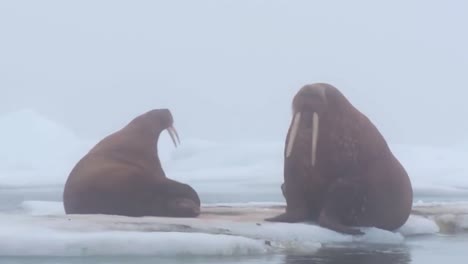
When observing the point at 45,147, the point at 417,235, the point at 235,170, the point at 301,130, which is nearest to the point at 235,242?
the point at 301,130

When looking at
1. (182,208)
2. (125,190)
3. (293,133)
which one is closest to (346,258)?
(293,133)

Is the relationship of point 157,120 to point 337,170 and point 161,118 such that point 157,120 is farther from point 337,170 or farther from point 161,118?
point 337,170

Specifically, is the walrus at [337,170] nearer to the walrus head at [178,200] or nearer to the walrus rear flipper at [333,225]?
the walrus rear flipper at [333,225]

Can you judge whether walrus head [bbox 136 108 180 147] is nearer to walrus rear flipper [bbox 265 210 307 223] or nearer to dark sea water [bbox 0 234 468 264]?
walrus rear flipper [bbox 265 210 307 223]

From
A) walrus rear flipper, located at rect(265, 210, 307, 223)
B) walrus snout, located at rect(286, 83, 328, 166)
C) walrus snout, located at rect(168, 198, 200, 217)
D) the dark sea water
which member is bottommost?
the dark sea water

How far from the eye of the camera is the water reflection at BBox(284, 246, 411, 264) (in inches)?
261

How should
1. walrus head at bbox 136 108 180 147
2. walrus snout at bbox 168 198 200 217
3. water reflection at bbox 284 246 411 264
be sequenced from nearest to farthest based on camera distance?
water reflection at bbox 284 246 411 264
walrus snout at bbox 168 198 200 217
walrus head at bbox 136 108 180 147

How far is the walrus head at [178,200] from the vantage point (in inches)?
342

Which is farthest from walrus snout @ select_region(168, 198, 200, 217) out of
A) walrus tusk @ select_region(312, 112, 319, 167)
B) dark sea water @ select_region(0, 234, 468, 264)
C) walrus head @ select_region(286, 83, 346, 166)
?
dark sea water @ select_region(0, 234, 468, 264)

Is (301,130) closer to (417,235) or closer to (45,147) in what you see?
(417,235)

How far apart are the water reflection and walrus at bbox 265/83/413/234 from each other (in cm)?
64

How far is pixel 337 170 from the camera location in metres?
8.12

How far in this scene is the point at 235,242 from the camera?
689cm

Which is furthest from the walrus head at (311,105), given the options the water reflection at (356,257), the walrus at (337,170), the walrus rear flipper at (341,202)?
the water reflection at (356,257)
